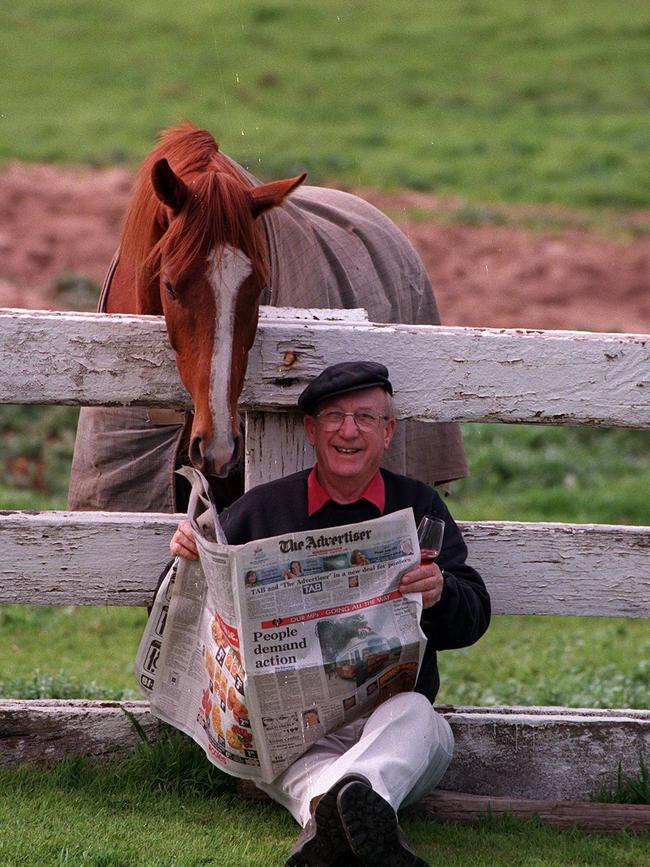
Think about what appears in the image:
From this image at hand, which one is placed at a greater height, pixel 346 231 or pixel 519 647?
pixel 346 231

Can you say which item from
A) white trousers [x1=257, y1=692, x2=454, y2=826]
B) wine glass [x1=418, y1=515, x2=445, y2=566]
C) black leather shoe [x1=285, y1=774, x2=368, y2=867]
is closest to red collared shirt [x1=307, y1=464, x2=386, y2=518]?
wine glass [x1=418, y1=515, x2=445, y2=566]

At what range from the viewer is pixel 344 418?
3180 millimetres

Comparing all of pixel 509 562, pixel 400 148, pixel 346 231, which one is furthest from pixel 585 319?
pixel 509 562

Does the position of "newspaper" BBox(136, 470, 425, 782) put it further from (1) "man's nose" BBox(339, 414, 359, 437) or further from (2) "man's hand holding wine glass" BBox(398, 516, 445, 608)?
(1) "man's nose" BBox(339, 414, 359, 437)

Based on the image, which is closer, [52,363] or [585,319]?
[52,363]

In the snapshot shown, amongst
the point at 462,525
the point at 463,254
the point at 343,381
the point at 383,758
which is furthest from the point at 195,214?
the point at 463,254

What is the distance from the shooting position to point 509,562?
11.4 feet

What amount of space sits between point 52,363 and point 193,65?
63.0 ft

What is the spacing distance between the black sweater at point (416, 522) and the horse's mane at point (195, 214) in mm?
589

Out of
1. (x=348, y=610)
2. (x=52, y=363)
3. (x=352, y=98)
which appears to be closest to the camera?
(x=348, y=610)

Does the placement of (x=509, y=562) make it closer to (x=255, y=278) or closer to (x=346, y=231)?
(x=255, y=278)

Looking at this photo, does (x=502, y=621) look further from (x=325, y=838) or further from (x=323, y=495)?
(x=325, y=838)

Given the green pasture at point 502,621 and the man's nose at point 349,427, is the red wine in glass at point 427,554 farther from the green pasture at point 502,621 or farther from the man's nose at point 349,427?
the green pasture at point 502,621

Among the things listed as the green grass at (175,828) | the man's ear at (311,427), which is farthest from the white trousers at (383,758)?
the man's ear at (311,427)
